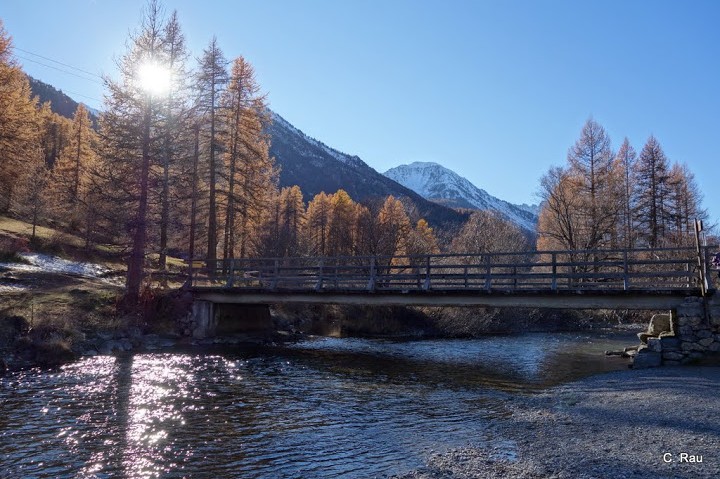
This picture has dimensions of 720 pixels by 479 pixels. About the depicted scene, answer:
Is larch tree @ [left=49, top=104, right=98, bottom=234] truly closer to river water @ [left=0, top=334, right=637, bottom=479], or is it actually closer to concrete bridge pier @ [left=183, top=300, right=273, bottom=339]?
concrete bridge pier @ [left=183, top=300, right=273, bottom=339]

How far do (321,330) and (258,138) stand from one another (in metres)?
14.0

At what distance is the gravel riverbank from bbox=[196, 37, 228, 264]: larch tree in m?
23.1

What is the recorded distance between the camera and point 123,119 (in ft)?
78.7

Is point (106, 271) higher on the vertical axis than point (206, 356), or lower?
higher

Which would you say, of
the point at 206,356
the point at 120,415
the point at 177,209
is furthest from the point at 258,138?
the point at 120,415

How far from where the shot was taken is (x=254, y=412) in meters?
10.5

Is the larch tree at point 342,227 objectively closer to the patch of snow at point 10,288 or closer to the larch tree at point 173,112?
the larch tree at point 173,112

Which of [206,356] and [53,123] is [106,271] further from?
[53,123]

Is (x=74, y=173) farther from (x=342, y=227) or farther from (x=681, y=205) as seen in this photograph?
(x=681, y=205)

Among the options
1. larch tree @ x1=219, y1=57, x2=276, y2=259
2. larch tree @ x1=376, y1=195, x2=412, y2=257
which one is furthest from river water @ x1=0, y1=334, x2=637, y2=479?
larch tree @ x1=376, y1=195, x2=412, y2=257

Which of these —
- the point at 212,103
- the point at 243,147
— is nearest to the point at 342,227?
the point at 243,147

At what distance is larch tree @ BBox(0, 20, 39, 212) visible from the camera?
28516 millimetres

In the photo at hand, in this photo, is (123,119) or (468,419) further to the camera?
(123,119)

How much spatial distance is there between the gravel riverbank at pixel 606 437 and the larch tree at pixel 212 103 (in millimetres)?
23067
